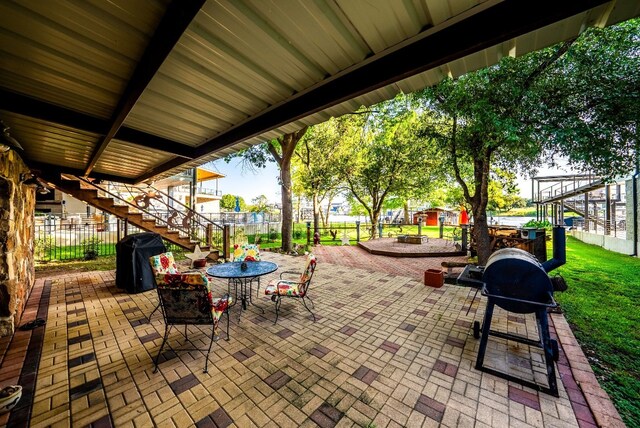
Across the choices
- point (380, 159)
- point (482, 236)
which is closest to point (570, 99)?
point (482, 236)

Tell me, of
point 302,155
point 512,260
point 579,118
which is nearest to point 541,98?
point 579,118

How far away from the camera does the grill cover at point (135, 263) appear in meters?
5.49

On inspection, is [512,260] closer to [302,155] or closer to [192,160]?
[192,160]

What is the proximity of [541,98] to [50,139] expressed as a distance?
9760 mm

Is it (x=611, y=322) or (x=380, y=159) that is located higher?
(x=380, y=159)

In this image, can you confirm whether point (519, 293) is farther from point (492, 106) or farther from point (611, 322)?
point (492, 106)

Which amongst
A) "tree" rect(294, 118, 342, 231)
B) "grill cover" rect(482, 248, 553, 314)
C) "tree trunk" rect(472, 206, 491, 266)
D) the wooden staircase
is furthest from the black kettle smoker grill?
"tree" rect(294, 118, 342, 231)

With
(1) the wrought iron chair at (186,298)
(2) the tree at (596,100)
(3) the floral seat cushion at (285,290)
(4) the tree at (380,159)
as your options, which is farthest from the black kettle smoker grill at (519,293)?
(4) the tree at (380,159)

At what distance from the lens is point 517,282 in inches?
110

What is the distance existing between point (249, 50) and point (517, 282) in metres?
3.72

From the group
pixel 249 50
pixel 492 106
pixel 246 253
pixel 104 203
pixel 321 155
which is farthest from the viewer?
pixel 321 155

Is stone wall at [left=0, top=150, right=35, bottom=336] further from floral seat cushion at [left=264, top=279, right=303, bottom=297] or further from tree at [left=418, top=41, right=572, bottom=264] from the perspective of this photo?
tree at [left=418, top=41, right=572, bottom=264]

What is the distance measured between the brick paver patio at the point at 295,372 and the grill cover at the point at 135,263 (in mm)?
784

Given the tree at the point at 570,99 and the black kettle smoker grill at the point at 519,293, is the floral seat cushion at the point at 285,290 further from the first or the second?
the tree at the point at 570,99
